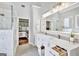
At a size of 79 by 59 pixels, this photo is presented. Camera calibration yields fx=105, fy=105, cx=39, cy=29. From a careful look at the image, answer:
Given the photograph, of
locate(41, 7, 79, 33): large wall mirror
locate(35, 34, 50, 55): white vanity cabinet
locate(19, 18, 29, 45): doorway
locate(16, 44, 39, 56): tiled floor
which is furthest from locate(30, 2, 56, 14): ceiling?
locate(16, 44, 39, 56): tiled floor

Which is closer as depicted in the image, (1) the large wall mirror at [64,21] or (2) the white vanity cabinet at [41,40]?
(1) the large wall mirror at [64,21]

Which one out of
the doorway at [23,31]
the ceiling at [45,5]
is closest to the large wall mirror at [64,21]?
the ceiling at [45,5]

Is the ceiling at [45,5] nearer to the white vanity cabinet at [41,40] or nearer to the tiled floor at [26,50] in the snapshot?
the white vanity cabinet at [41,40]

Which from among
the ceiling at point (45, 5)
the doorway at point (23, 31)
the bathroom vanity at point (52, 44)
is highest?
the ceiling at point (45, 5)

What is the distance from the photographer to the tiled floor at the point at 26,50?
1716 millimetres

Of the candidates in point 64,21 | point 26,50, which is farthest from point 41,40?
point 64,21

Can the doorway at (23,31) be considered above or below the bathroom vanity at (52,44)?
above

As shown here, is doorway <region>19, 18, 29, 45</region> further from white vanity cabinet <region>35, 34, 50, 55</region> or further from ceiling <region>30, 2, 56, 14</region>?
ceiling <region>30, 2, 56, 14</region>

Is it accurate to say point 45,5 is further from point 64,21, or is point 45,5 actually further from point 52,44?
point 52,44

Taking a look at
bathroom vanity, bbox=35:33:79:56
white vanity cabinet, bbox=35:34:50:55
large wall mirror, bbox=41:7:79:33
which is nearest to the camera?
bathroom vanity, bbox=35:33:79:56

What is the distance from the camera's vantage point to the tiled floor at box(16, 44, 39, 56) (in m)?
1.72

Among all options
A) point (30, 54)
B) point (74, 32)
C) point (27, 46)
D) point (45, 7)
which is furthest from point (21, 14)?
point (74, 32)

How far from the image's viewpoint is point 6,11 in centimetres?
171

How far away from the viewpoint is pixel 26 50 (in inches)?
68.7
